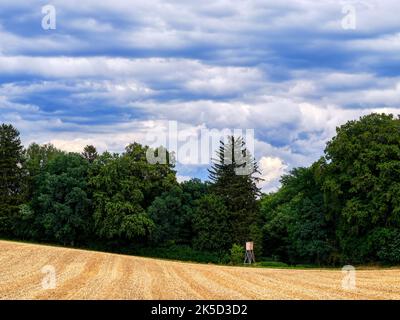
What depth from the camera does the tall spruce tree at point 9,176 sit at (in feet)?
289

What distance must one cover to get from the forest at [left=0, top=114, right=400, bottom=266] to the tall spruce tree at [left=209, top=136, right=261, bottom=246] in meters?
0.18

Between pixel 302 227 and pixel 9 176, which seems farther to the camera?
pixel 9 176

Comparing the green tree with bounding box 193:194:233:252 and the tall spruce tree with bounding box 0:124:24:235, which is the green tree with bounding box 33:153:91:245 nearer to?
the tall spruce tree with bounding box 0:124:24:235

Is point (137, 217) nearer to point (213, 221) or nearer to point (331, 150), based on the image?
point (213, 221)

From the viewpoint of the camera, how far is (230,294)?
29.9 metres

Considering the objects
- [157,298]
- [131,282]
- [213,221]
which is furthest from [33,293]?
[213,221]

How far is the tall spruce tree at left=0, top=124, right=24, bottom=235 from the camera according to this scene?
289 ft

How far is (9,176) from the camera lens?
3570 inches

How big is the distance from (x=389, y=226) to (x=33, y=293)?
4702cm

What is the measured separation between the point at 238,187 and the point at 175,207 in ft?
33.1

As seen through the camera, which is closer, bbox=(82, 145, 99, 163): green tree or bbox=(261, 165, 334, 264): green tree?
bbox=(261, 165, 334, 264): green tree

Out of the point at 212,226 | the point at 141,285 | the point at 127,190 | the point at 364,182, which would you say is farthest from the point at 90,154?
the point at 141,285

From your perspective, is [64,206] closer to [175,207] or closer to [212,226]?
[175,207]

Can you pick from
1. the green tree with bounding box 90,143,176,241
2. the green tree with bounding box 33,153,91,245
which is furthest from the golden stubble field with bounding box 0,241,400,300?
the green tree with bounding box 33,153,91,245
